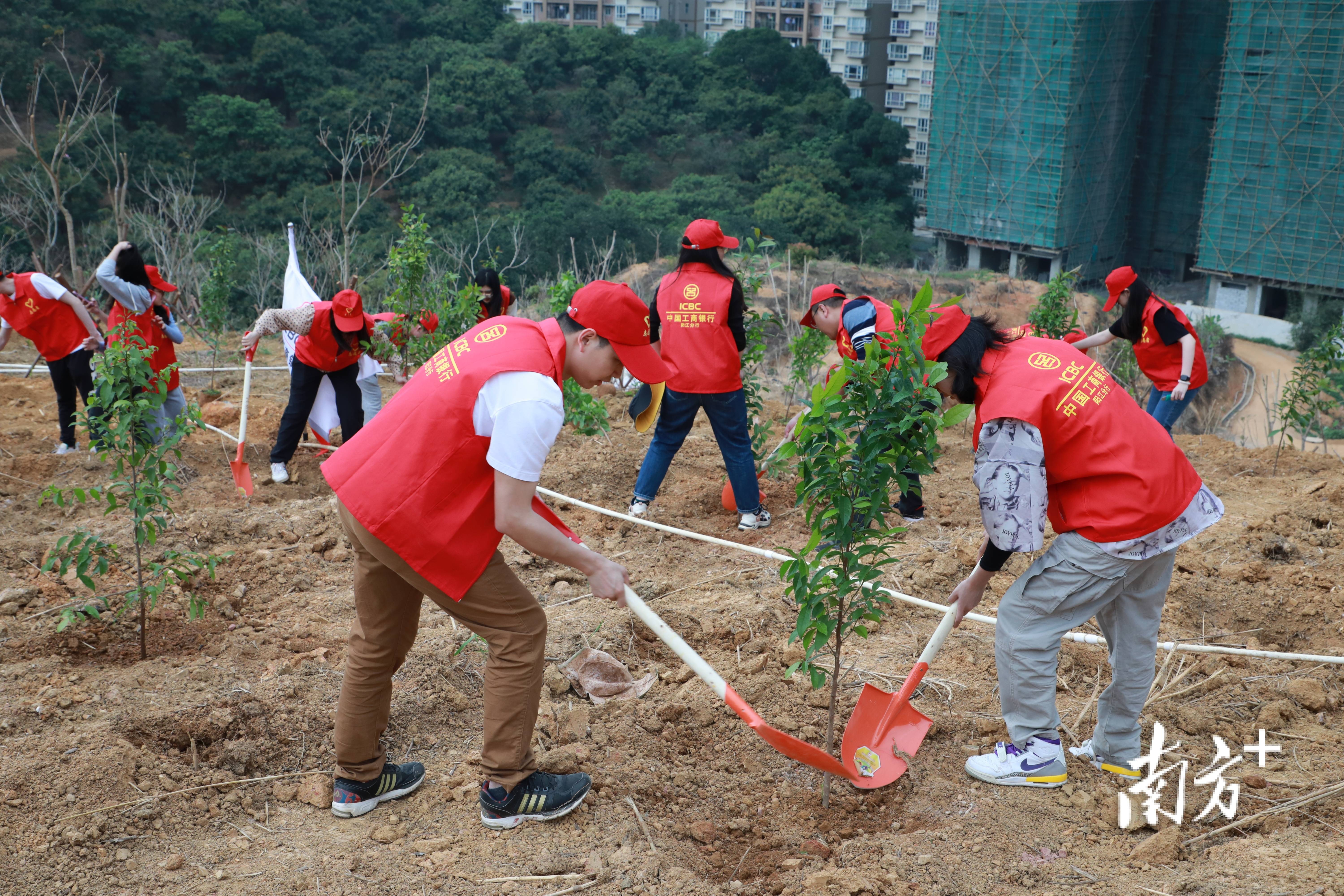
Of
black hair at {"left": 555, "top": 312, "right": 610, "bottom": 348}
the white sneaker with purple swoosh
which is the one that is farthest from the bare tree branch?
the white sneaker with purple swoosh

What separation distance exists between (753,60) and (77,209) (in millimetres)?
29465

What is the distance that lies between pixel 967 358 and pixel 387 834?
6.95 ft

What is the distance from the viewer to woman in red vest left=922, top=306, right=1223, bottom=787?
2.71 m

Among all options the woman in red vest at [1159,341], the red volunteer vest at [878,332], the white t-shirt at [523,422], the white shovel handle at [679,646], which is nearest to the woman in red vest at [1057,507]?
the red volunteer vest at [878,332]

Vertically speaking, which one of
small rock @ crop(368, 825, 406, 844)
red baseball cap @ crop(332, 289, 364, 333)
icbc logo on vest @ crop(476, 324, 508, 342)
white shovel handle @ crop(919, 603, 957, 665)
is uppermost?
icbc logo on vest @ crop(476, 324, 508, 342)

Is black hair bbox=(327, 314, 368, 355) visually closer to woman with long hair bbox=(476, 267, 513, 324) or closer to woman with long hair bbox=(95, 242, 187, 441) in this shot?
woman with long hair bbox=(476, 267, 513, 324)

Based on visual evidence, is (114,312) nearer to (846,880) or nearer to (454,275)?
(454,275)

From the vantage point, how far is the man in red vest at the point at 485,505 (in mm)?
2465

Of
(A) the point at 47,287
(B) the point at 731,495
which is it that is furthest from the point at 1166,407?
(A) the point at 47,287

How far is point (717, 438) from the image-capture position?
5.62 metres

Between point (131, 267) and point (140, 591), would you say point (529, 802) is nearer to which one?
point (140, 591)

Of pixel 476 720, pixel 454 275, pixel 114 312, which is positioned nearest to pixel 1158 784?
pixel 476 720

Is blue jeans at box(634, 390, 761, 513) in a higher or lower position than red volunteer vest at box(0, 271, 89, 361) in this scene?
lower

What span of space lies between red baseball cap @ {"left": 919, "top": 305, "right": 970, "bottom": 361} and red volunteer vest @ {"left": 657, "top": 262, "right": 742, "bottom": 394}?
2.49 meters
